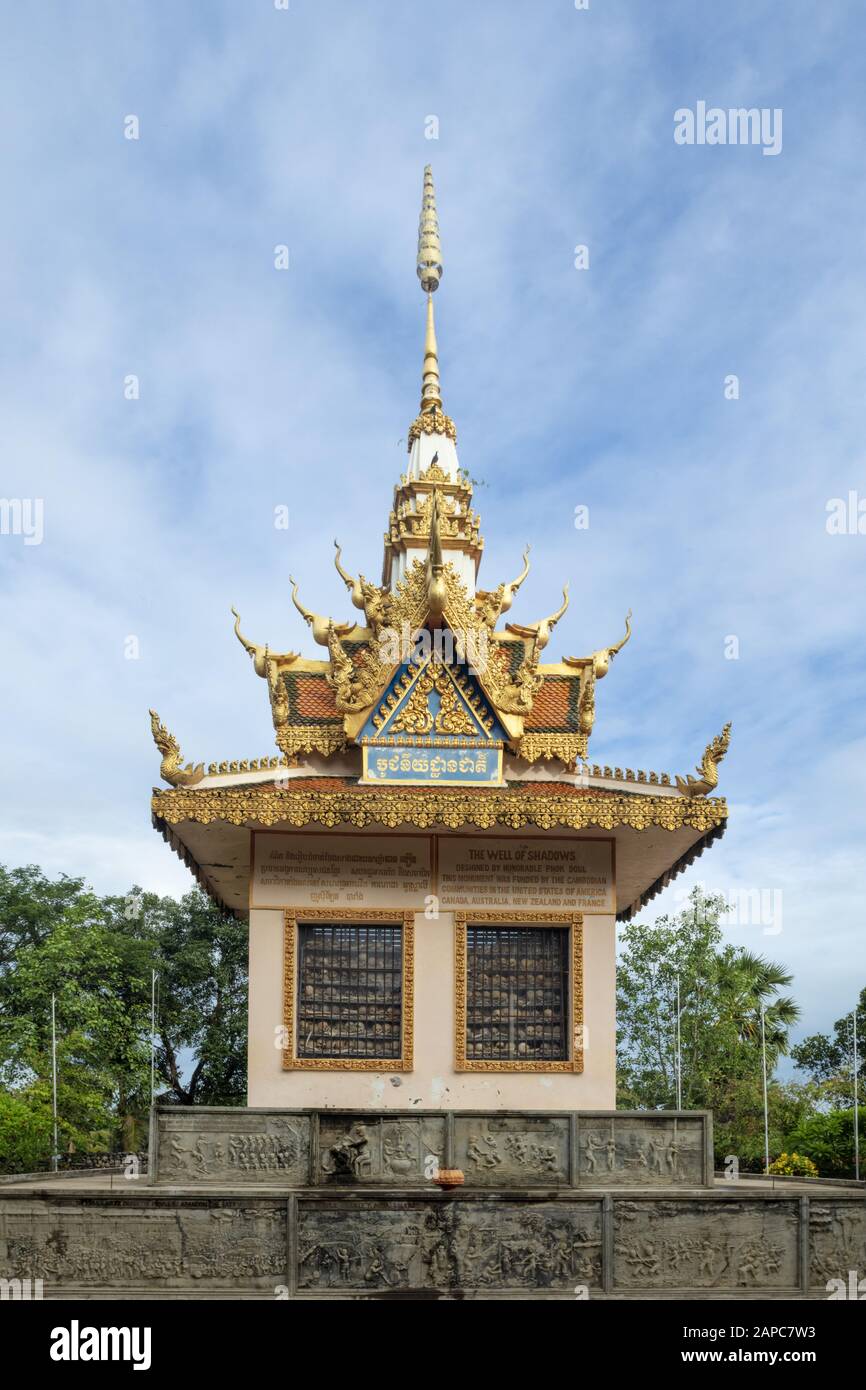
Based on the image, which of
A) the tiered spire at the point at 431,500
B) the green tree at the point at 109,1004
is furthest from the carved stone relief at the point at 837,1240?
the green tree at the point at 109,1004

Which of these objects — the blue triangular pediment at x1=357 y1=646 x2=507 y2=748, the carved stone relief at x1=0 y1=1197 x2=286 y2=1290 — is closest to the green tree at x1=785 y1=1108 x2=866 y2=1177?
the blue triangular pediment at x1=357 y1=646 x2=507 y2=748

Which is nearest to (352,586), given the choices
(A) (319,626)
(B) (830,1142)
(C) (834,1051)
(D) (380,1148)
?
(A) (319,626)

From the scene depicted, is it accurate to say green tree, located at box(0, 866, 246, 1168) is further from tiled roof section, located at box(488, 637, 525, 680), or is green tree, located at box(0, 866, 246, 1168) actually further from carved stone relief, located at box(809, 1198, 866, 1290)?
carved stone relief, located at box(809, 1198, 866, 1290)

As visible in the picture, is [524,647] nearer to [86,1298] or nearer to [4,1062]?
[86,1298]

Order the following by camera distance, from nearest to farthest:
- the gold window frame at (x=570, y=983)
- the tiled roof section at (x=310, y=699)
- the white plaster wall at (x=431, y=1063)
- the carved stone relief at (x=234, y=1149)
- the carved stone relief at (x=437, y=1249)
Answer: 1. the carved stone relief at (x=437, y=1249)
2. the carved stone relief at (x=234, y=1149)
3. the white plaster wall at (x=431, y=1063)
4. the gold window frame at (x=570, y=983)
5. the tiled roof section at (x=310, y=699)

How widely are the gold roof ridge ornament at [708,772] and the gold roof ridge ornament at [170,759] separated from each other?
6.48m

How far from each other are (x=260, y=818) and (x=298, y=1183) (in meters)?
4.31

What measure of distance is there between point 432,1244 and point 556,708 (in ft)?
26.4

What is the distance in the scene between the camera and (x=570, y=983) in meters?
15.7

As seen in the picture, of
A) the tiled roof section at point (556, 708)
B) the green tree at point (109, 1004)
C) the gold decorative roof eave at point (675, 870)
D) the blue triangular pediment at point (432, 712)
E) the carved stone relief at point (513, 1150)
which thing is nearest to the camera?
the carved stone relief at point (513, 1150)

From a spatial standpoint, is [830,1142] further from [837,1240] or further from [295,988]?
[295,988]

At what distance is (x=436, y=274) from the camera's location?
70.4 feet

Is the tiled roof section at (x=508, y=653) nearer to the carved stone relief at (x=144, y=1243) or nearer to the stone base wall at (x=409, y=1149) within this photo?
the stone base wall at (x=409, y=1149)

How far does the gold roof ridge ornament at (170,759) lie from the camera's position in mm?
15383
